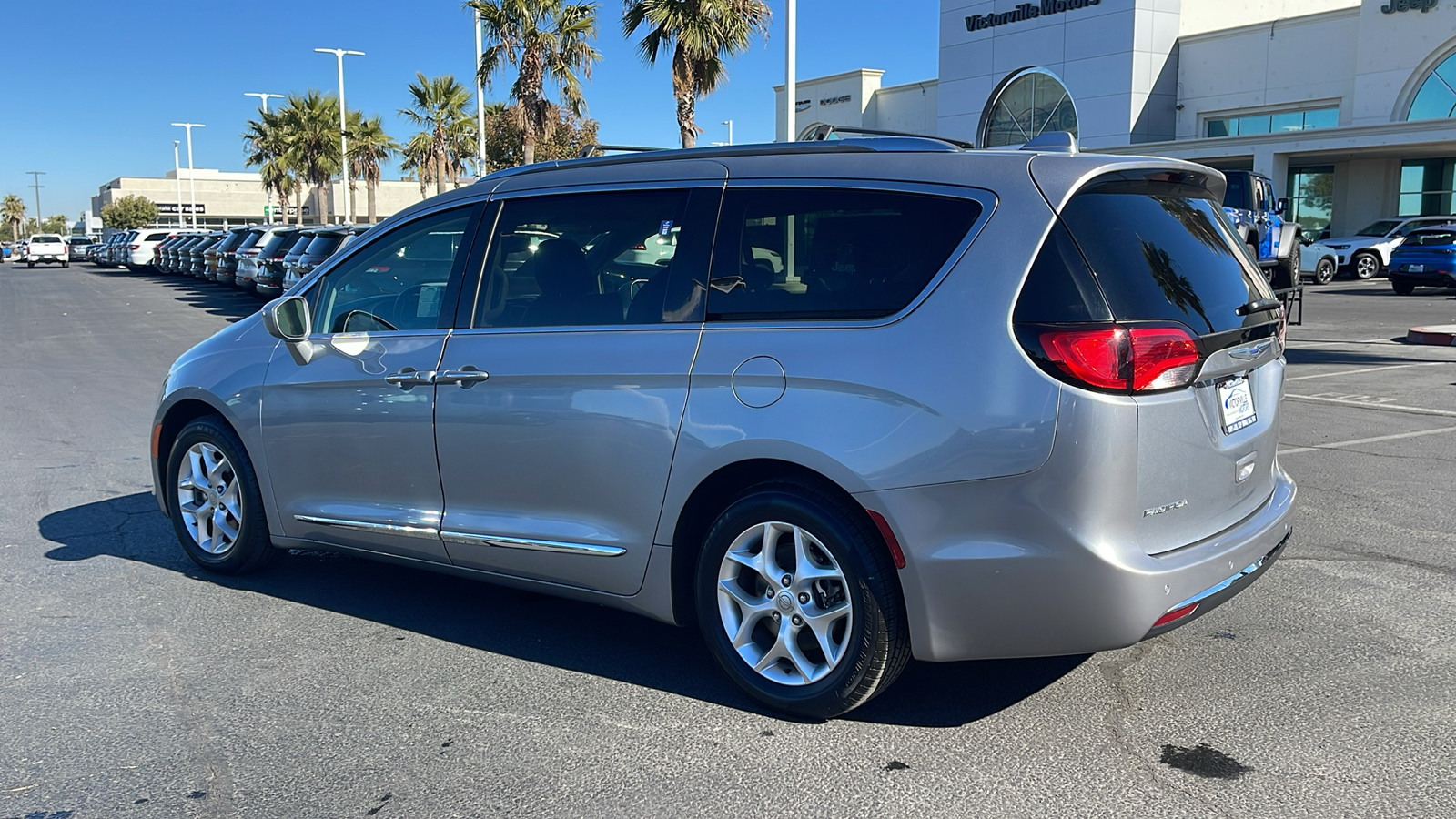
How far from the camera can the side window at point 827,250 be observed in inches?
141

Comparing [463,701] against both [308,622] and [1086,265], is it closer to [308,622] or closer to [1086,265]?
[308,622]

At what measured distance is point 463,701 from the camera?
402cm

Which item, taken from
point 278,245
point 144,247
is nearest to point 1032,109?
point 278,245

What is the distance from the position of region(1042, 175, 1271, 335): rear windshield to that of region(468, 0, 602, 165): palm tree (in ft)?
86.3

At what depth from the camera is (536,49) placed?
29219 mm

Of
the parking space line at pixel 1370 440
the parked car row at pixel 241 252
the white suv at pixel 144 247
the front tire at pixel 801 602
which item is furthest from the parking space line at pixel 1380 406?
the white suv at pixel 144 247

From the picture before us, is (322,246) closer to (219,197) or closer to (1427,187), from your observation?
(1427,187)

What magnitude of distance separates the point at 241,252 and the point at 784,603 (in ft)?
84.6

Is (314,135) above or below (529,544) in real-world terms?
above

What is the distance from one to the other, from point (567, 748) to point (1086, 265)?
2136mm

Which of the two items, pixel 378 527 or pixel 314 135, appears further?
pixel 314 135

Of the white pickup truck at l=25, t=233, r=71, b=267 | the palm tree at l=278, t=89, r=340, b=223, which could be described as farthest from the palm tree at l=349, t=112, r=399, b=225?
the white pickup truck at l=25, t=233, r=71, b=267

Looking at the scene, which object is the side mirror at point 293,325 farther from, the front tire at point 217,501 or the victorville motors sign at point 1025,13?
the victorville motors sign at point 1025,13

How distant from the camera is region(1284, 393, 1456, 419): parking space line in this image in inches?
379
